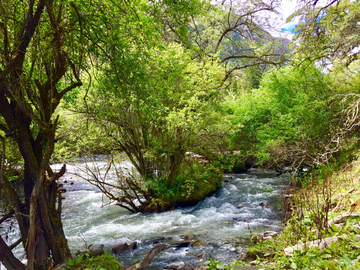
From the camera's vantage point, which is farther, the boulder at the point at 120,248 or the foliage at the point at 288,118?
the foliage at the point at 288,118

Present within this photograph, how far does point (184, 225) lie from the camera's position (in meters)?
8.43

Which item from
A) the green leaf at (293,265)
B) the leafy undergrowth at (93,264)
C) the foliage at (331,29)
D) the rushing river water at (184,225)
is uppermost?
the foliage at (331,29)

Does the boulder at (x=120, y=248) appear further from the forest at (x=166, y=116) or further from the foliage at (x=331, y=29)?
the foliage at (x=331, y=29)

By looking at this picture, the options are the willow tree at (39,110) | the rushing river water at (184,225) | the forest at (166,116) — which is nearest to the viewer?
the willow tree at (39,110)

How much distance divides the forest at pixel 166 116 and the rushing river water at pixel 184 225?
1.30ft

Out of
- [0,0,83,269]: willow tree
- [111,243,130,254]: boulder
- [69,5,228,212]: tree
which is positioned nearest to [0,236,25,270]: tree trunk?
[0,0,83,269]: willow tree

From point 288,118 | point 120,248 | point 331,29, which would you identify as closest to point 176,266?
point 120,248

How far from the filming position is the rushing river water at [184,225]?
643 centimetres

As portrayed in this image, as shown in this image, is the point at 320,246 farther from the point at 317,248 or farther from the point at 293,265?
the point at 293,265

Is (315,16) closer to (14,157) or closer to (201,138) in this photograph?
(201,138)

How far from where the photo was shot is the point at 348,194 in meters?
6.44

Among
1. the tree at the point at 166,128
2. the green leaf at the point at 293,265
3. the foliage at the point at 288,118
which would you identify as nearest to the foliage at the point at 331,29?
the foliage at the point at 288,118

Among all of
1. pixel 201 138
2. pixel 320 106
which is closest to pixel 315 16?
pixel 320 106

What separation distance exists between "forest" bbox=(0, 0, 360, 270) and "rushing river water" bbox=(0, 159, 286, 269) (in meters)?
0.40
